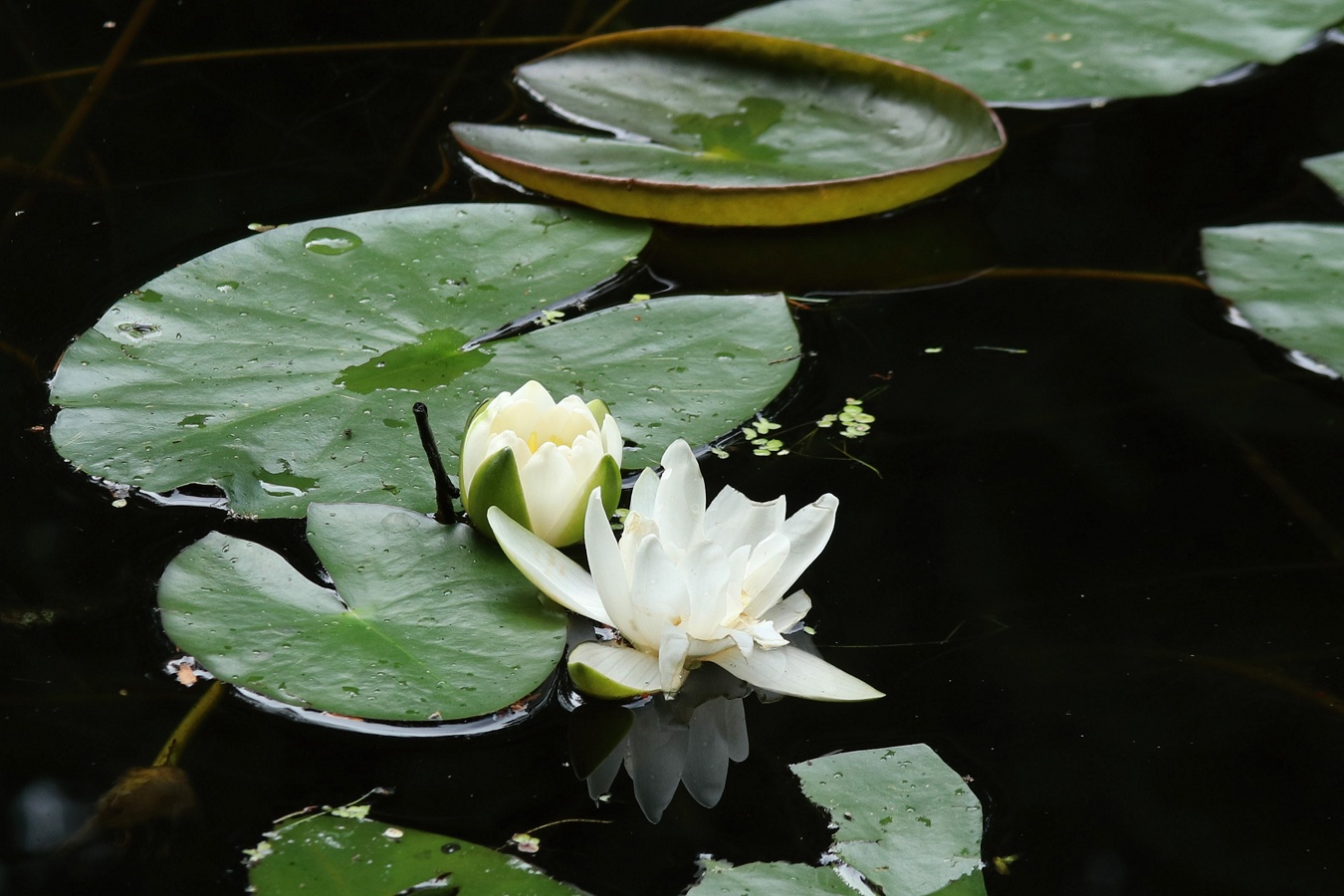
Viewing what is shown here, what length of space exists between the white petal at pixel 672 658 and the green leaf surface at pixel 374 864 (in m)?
0.24

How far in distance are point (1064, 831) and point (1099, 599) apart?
0.36 metres

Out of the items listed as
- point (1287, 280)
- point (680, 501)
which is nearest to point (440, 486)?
point (680, 501)

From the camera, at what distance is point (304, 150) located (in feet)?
7.45

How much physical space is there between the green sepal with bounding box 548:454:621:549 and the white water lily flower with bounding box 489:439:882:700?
2.0 inches

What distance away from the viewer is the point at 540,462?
1.34 m

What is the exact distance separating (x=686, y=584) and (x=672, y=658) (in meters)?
0.08

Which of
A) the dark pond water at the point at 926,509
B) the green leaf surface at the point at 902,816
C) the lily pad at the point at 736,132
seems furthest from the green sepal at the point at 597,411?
the lily pad at the point at 736,132

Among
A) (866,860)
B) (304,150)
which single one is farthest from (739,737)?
(304,150)

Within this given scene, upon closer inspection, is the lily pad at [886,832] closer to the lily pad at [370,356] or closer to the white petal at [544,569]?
the white petal at [544,569]

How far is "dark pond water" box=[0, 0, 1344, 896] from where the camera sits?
3.76 ft

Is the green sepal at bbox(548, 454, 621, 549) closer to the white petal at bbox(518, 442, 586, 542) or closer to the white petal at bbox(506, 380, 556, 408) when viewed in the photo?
the white petal at bbox(518, 442, 586, 542)

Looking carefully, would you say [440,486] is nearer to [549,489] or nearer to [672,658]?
[549,489]

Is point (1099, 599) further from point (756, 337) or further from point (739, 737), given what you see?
point (756, 337)

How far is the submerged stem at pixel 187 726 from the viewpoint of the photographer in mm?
1160
